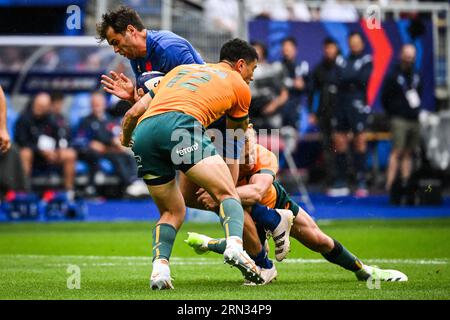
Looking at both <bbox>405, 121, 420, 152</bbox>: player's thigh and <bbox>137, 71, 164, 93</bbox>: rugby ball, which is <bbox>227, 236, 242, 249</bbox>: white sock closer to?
<bbox>137, 71, 164, 93</bbox>: rugby ball

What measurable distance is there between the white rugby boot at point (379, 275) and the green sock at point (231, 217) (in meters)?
1.71

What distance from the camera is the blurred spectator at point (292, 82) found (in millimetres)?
20359

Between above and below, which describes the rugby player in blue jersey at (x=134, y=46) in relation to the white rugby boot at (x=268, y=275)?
above

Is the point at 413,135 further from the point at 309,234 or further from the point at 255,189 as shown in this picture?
the point at 255,189

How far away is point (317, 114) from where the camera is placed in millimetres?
20625

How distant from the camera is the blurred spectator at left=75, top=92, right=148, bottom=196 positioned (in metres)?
21.0

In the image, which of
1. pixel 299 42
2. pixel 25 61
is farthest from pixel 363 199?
pixel 25 61

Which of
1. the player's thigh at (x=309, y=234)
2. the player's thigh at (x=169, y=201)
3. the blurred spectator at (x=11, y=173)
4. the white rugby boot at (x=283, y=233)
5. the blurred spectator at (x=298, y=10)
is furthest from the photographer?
the blurred spectator at (x=298, y=10)

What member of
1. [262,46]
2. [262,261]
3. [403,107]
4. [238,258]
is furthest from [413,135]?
[238,258]

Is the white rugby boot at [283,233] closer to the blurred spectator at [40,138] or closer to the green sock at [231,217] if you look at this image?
the green sock at [231,217]

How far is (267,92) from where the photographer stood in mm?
20188

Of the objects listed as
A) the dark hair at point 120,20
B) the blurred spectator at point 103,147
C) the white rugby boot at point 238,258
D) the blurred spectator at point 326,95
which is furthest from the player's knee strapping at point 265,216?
the blurred spectator at point 103,147

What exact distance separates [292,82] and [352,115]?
1299 millimetres

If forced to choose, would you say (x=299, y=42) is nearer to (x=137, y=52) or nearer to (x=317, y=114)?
(x=317, y=114)
